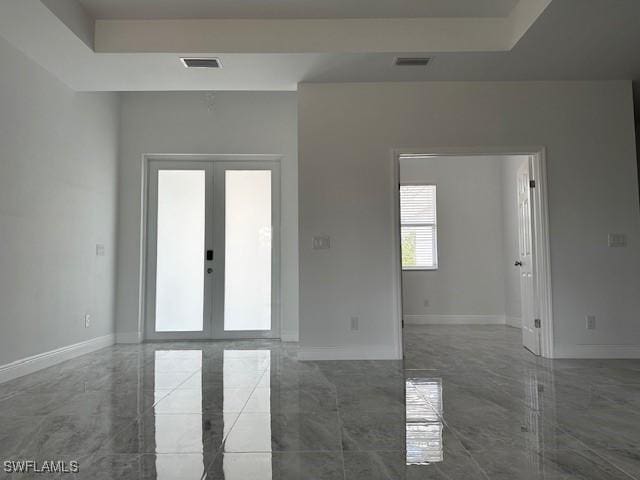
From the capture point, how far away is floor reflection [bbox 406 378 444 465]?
6.61 ft

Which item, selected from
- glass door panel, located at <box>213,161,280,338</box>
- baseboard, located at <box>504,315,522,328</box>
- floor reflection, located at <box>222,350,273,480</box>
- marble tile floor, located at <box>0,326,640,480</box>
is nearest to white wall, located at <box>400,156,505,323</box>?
baseboard, located at <box>504,315,522,328</box>

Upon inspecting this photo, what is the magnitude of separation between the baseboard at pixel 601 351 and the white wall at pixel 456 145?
11 mm

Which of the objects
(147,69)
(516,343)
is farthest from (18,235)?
(516,343)

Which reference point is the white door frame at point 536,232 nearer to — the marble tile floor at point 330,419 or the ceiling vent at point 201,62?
the marble tile floor at point 330,419

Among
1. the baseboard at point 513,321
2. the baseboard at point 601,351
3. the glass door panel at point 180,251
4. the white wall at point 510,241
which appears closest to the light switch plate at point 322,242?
the glass door panel at point 180,251

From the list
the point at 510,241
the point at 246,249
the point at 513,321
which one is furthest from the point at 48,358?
the point at 510,241

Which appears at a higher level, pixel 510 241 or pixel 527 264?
pixel 510 241

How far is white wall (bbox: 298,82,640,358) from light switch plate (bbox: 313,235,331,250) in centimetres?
5

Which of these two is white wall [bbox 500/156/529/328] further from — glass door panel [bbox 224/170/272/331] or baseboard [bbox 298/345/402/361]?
glass door panel [bbox 224/170/272/331]

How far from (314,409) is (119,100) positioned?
477cm

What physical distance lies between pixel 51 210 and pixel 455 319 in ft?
18.6

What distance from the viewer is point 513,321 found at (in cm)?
682

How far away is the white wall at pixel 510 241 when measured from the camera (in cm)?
669

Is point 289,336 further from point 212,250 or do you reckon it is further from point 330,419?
point 330,419
